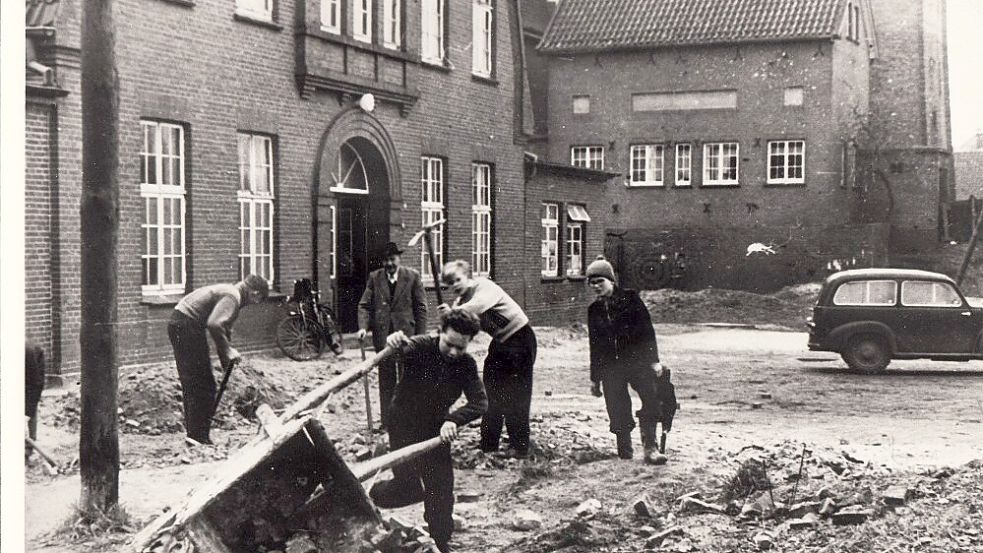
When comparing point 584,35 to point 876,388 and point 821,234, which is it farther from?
point 876,388

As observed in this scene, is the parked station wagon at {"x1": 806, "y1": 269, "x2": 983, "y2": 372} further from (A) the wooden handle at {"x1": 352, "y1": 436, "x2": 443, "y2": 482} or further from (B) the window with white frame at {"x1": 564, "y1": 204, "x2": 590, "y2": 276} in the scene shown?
(A) the wooden handle at {"x1": 352, "y1": 436, "x2": 443, "y2": 482}

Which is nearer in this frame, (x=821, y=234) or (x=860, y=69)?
(x=821, y=234)

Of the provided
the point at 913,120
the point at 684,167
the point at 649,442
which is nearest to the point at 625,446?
the point at 649,442

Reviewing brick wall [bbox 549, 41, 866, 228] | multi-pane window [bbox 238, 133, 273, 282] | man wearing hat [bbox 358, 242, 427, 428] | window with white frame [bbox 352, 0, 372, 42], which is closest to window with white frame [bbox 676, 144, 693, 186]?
brick wall [bbox 549, 41, 866, 228]

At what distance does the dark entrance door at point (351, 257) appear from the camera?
359 inches

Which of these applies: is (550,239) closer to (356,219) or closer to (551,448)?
(356,219)

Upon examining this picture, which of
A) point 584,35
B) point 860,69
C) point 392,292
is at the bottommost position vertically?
point 392,292

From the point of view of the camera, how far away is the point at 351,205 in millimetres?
9844

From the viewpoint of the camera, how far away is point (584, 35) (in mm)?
25406

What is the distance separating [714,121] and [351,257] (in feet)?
53.9

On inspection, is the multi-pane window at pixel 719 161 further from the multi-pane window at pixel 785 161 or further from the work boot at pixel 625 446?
the work boot at pixel 625 446

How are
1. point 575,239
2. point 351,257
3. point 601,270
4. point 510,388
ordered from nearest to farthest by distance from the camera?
point 601,270 < point 510,388 < point 351,257 < point 575,239

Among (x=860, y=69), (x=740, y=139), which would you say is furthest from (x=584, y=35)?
(x=860, y=69)

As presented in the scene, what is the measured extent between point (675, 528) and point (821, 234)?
6.57 meters
